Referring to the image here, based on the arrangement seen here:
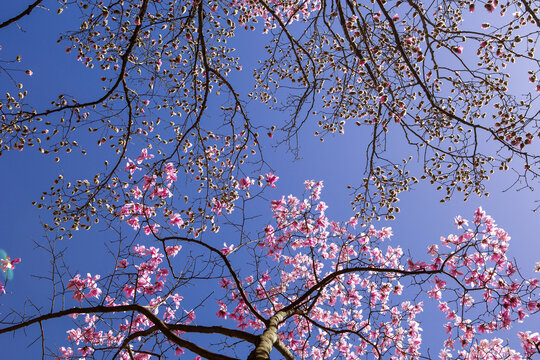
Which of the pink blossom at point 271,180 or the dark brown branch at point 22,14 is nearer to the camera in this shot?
the dark brown branch at point 22,14

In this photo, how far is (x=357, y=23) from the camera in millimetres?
4176

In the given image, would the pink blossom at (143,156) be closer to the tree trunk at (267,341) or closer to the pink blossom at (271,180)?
the pink blossom at (271,180)

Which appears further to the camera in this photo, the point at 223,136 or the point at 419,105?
the point at 223,136

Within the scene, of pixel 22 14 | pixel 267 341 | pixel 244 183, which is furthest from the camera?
pixel 244 183

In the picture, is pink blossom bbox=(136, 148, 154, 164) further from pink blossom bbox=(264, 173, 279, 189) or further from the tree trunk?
the tree trunk

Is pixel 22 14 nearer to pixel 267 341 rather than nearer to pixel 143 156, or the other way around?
pixel 143 156

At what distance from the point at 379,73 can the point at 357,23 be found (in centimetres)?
68

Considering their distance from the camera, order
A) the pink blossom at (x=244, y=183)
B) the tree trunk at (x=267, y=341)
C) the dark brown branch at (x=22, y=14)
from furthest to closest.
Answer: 1. the pink blossom at (x=244, y=183)
2. the dark brown branch at (x=22, y=14)
3. the tree trunk at (x=267, y=341)

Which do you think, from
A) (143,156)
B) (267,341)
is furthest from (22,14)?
(267,341)

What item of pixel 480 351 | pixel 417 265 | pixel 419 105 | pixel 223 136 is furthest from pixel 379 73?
pixel 480 351

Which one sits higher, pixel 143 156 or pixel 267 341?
pixel 143 156

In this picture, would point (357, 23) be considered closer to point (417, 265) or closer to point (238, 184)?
point (238, 184)

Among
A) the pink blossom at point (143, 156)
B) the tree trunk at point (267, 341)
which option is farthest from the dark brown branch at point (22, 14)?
the tree trunk at point (267, 341)

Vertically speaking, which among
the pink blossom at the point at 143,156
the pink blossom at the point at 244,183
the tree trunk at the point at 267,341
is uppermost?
the pink blossom at the point at 143,156
